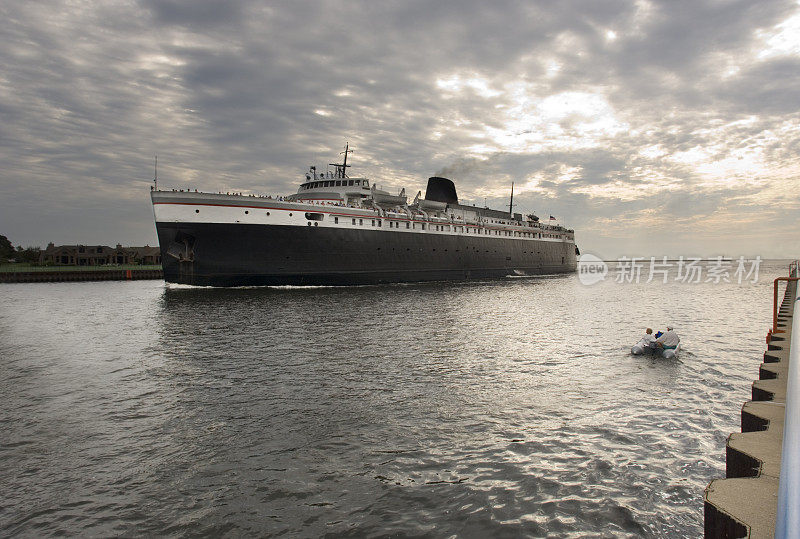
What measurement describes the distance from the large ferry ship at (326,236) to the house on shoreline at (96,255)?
209ft

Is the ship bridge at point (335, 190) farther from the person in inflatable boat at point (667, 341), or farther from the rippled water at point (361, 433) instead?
the person in inflatable boat at point (667, 341)

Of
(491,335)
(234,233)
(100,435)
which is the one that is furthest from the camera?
(234,233)

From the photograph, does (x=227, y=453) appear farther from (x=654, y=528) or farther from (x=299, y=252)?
(x=299, y=252)

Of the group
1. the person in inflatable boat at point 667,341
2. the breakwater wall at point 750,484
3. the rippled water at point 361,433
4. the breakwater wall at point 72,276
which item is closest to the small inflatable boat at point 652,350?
the person in inflatable boat at point 667,341

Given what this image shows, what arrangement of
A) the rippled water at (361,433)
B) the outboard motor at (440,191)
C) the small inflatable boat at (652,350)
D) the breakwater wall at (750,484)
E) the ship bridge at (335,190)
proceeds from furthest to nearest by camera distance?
the outboard motor at (440,191)
the ship bridge at (335,190)
the small inflatable boat at (652,350)
the rippled water at (361,433)
the breakwater wall at (750,484)

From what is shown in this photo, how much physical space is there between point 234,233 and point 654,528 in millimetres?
31626

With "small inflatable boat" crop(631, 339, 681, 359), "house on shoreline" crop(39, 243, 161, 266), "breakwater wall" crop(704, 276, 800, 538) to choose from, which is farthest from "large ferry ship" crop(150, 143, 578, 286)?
"house on shoreline" crop(39, 243, 161, 266)

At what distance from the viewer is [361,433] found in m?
8.47

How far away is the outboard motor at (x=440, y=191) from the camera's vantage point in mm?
57594

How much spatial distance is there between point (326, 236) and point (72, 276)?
48.4 m

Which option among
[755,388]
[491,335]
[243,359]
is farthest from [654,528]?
[491,335]

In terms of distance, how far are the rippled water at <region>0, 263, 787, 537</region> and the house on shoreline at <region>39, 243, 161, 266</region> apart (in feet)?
280

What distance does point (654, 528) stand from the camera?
226 inches

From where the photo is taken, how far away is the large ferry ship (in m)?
32.5
